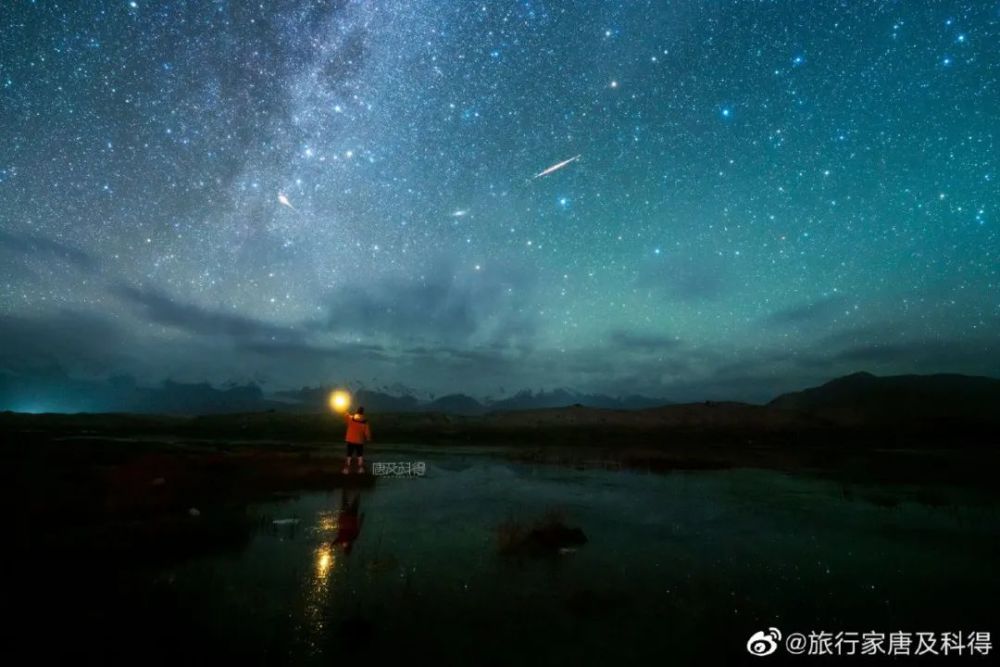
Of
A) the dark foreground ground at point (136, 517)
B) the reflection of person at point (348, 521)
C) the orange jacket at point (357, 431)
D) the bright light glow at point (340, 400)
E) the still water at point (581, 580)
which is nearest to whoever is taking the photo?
the dark foreground ground at point (136, 517)

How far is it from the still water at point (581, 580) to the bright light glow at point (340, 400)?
3778mm

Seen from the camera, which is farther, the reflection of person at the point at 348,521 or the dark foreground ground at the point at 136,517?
the reflection of person at the point at 348,521

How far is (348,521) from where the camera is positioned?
1328cm

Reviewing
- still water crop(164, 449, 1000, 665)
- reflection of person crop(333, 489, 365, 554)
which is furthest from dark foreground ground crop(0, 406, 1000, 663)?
reflection of person crop(333, 489, 365, 554)

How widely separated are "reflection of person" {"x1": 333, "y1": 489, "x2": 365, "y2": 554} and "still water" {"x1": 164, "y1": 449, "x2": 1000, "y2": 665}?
0.28 ft

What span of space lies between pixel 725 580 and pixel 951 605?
3.63 m

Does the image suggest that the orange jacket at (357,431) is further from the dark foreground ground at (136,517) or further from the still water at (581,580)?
the still water at (581,580)

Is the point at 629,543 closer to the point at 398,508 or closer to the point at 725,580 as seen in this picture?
the point at 725,580

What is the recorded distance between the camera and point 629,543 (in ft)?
38.5

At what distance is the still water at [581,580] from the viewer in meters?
6.61

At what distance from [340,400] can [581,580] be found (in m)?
13.9

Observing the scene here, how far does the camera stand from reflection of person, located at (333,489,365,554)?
11.1 m

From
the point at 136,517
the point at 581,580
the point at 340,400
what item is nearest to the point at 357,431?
the point at 340,400

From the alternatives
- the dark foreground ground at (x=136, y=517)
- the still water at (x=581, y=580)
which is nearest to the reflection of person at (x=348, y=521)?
the still water at (x=581, y=580)
